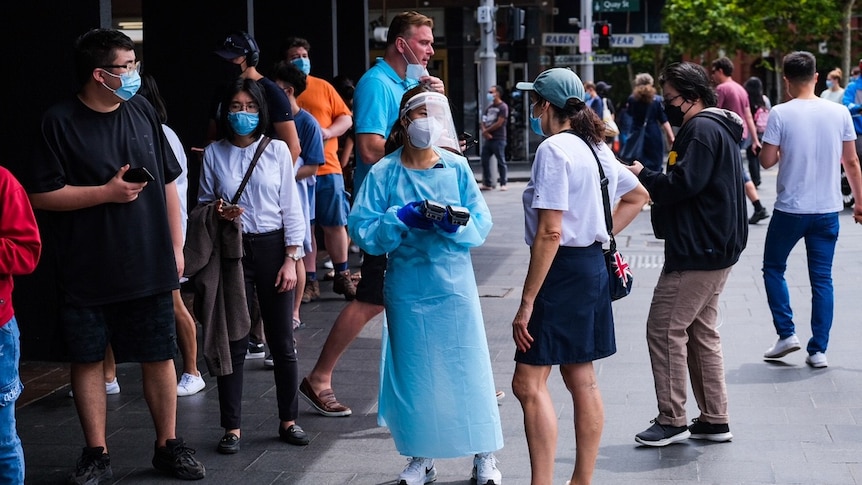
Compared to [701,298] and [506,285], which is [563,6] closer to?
[506,285]

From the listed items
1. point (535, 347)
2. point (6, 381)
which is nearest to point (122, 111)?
point (6, 381)

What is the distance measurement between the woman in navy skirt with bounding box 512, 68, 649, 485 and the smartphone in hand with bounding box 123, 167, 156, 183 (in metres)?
1.55

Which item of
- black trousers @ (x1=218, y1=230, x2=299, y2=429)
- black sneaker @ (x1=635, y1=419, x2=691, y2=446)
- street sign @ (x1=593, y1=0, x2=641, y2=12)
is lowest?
black sneaker @ (x1=635, y1=419, x2=691, y2=446)

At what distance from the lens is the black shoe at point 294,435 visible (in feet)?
19.7

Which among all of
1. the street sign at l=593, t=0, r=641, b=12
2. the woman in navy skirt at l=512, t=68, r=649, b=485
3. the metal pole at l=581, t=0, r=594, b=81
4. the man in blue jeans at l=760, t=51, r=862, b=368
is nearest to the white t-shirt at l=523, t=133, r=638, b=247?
the woman in navy skirt at l=512, t=68, r=649, b=485

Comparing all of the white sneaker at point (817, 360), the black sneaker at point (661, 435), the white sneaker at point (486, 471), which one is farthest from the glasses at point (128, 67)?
the white sneaker at point (817, 360)

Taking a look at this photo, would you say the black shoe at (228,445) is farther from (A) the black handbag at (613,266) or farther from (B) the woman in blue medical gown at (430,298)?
(A) the black handbag at (613,266)

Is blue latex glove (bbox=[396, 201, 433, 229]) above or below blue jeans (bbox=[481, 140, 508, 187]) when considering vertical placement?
above

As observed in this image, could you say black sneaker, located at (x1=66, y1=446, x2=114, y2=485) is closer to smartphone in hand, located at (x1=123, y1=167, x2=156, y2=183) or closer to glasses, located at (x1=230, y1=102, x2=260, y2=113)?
smartphone in hand, located at (x1=123, y1=167, x2=156, y2=183)

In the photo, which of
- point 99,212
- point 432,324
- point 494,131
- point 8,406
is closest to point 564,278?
point 432,324

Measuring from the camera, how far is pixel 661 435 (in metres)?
5.96

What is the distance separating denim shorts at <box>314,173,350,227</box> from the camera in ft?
33.7

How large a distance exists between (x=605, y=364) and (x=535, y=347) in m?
2.96

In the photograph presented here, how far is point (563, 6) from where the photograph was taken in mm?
37281
